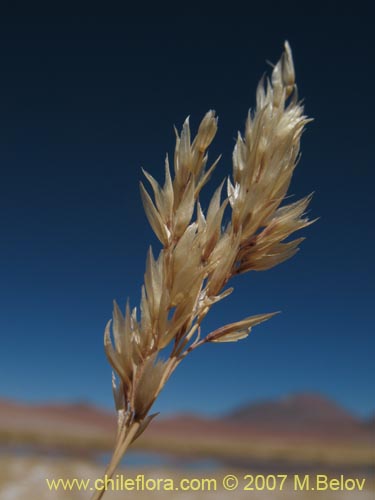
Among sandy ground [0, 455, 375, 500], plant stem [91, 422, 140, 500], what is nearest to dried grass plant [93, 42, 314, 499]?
plant stem [91, 422, 140, 500]

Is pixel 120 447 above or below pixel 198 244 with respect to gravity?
below

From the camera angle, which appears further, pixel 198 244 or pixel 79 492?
pixel 79 492

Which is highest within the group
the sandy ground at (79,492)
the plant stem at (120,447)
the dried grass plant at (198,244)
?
the sandy ground at (79,492)

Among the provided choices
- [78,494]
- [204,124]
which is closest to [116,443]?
[204,124]

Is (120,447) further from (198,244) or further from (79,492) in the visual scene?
(79,492)

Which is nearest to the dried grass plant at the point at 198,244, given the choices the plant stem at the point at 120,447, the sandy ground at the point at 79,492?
the plant stem at the point at 120,447

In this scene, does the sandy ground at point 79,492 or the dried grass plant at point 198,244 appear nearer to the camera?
the dried grass plant at point 198,244

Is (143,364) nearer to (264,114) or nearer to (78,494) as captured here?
(264,114)

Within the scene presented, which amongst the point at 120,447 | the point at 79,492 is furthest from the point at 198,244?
the point at 79,492

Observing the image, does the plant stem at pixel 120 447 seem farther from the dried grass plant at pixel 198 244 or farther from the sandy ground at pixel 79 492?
the sandy ground at pixel 79 492

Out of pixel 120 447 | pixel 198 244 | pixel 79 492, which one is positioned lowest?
pixel 120 447
